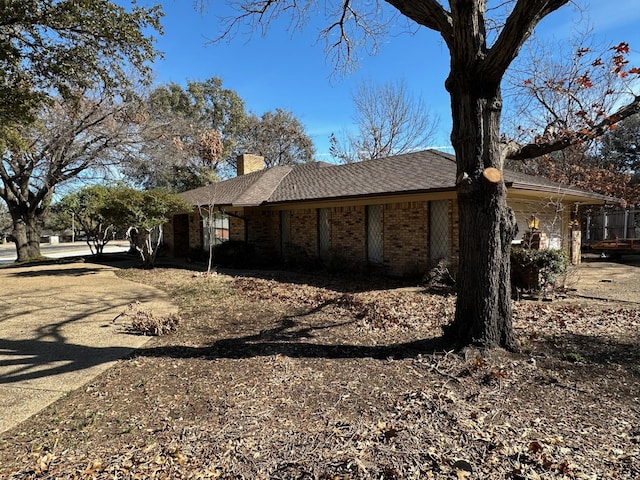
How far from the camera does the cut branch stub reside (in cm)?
397

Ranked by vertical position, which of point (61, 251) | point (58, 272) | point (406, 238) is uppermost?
point (406, 238)

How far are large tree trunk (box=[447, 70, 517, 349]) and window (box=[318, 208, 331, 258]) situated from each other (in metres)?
8.63

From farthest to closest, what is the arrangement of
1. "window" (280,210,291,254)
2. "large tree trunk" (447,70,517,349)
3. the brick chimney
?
the brick chimney
"window" (280,210,291,254)
"large tree trunk" (447,70,517,349)

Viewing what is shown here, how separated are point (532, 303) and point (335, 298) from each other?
377 centimetres

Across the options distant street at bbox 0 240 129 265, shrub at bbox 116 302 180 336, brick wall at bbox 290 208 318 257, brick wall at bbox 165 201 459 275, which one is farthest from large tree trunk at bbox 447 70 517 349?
distant street at bbox 0 240 129 265

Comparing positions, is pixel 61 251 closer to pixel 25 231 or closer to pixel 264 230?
pixel 25 231

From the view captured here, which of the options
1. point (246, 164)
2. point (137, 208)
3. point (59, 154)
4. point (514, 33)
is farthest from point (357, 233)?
point (59, 154)

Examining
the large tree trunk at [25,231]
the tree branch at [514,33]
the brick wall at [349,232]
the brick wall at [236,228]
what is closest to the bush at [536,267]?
the brick wall at [349,232]

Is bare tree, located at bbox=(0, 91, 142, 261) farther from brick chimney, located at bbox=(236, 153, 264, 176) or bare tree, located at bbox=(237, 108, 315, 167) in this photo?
bare tree, located at bbox=(237, 108, 315, 167)

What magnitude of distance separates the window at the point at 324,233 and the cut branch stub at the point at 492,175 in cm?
884

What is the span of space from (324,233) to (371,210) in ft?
7.17

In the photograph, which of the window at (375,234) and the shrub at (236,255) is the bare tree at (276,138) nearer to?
the shrub at (236,255)

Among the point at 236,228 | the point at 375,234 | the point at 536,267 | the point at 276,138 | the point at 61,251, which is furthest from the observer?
the point at 276,138

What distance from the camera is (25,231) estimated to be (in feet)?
60.9
